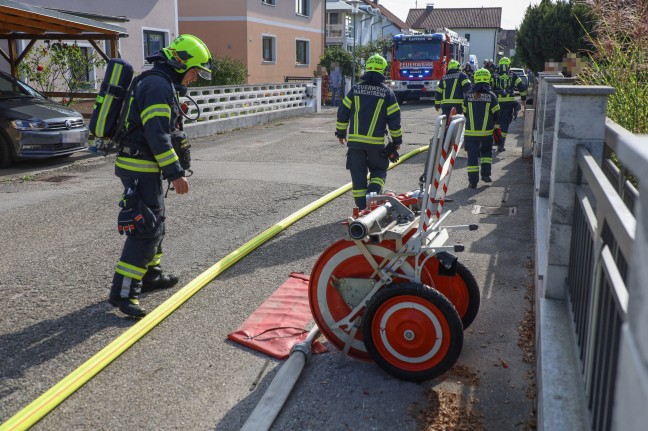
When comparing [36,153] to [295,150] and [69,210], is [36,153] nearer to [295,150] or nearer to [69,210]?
[69,210]

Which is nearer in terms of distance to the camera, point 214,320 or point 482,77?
point 214,320

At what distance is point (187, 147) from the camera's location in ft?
17.5

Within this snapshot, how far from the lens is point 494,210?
871 cm

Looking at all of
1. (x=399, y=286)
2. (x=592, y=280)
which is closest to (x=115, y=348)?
(x=399, y=286)

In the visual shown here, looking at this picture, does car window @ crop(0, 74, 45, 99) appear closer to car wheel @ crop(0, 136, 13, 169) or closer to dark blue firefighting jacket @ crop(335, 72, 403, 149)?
car wheel @ crop(0, 136, 13, 169)

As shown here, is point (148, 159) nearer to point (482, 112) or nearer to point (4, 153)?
point (482, 112)

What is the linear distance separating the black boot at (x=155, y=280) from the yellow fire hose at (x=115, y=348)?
19 centimetres

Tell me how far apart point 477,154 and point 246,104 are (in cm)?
1147

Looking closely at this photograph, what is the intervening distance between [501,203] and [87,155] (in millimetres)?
8297

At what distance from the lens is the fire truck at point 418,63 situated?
95.5ft

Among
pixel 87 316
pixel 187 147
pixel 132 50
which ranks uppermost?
pixel 132 50

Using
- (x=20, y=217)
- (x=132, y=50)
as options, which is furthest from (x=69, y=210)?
(x=132, y=50)

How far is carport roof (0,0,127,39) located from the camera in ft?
39.0

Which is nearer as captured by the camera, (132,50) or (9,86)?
(9,86)
